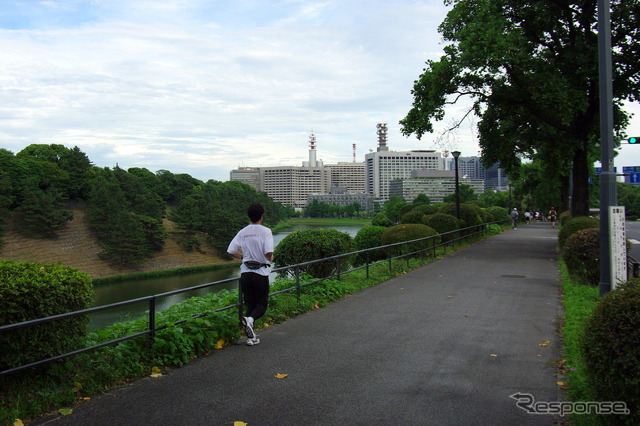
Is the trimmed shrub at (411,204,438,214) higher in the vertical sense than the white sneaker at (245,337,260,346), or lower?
higher

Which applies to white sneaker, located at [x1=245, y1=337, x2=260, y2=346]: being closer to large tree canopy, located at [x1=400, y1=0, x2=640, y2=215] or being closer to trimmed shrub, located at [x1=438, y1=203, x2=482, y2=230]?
large tree canopy, located at [x1=400, y1=0, x2=640, y2=215]

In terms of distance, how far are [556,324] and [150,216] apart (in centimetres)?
7201

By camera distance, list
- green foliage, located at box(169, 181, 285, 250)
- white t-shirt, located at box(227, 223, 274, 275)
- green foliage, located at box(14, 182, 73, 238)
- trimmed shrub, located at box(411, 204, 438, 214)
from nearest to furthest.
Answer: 1. white t-shirt, located at box(227, 223, 274, 275)
2. trimmed shrub, located at box(411, 204, 438, 214)
3. green foliage, located at box(14, 182, 73, 238)
4. green foliage, located at box(169, 181, 285, 250)

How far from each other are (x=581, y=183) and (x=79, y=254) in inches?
2282

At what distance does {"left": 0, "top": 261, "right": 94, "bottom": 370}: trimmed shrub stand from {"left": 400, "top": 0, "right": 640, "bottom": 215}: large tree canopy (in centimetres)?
1603

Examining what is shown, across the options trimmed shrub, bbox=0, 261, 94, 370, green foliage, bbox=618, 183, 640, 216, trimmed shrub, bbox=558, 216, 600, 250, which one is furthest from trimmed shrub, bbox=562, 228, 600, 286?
green foliage, bbox=618, 183, 640, 216

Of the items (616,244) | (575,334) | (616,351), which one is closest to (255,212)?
(616,351)

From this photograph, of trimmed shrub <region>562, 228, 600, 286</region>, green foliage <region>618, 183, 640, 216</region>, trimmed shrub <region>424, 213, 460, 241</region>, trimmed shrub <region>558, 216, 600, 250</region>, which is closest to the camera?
trimmed shrub <region>562, 228, 600, 286</region>

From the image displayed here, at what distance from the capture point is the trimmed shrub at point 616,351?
3463 mm

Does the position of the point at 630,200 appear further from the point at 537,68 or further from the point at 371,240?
the point at 371,240

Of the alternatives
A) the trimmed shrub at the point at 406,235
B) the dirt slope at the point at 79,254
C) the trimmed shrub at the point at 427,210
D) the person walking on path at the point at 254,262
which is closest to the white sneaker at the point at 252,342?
the person walking on path at the point at 254,262

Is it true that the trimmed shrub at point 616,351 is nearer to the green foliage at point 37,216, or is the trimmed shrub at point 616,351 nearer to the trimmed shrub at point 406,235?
the trimmed shrub at point 406,235

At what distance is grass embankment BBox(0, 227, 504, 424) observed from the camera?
4402mm

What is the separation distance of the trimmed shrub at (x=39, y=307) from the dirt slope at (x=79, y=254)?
55.0 m
